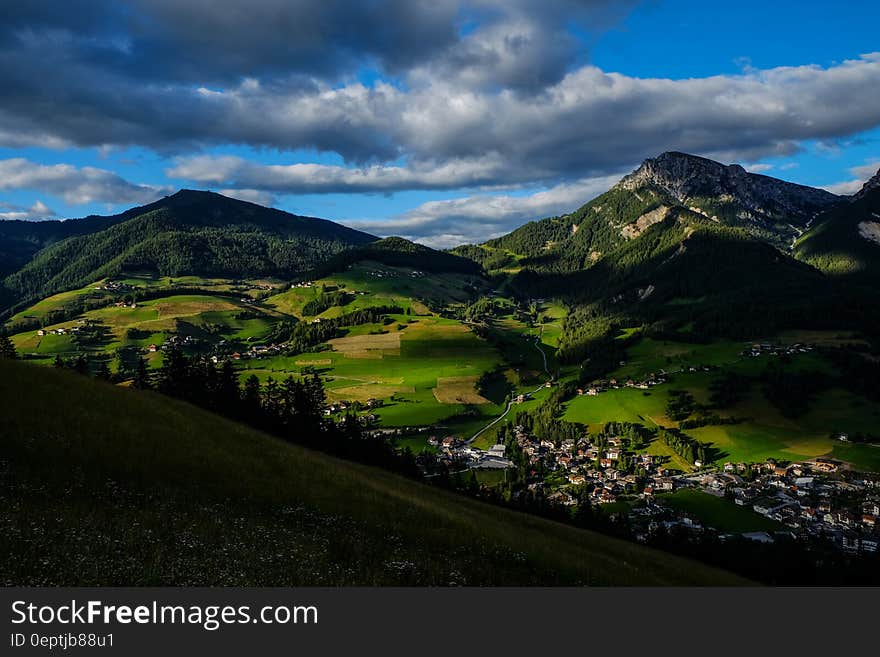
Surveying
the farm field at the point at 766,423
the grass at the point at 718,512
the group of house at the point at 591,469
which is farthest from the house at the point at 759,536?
the farm field at the point at 766,423

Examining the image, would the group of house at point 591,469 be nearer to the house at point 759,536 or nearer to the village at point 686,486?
the village at point 686,486

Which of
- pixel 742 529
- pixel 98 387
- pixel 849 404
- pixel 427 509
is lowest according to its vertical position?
pixel 742 529

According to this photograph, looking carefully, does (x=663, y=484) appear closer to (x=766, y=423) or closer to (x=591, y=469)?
(x=591, y=469)

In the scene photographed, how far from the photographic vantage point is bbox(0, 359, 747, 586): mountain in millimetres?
17719

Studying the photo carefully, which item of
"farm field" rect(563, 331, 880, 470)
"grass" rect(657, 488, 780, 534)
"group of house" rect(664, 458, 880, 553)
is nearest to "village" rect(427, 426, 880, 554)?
"group of house" rect(664, 458, 880, 553)

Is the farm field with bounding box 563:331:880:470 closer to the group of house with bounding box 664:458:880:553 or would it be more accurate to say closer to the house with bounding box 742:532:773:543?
the group of house with bounding box 664:458:880:553

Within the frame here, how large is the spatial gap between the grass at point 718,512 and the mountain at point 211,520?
75176 mm

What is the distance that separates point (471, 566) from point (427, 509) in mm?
11202

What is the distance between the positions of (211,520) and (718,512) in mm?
114982

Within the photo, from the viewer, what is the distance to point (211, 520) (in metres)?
22.7

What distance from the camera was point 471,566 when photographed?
75.5 ft
